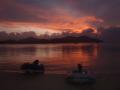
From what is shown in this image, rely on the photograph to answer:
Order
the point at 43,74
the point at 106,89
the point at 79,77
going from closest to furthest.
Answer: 1. the point at 106,89
2. the point at 79,77
3. the point at 43,74

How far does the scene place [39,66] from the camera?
50.4 m

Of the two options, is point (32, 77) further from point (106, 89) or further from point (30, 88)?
point (106, 89)

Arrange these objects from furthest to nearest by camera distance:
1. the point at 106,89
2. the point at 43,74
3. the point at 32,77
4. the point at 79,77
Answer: the point at 43,74, the point at 32,77, the point at 79,77, the point at 106,89

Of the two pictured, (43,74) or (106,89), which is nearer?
(106,89)

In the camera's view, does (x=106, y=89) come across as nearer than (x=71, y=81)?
Yes

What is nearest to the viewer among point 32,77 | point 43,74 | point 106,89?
point 106,89

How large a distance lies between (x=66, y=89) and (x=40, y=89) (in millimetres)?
3585

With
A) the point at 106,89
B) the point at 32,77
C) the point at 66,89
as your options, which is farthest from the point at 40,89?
the point at 32,77

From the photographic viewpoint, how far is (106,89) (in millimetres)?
33562

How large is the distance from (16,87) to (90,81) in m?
10.9

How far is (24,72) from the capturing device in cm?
5053

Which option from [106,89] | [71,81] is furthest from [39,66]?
[106,89]

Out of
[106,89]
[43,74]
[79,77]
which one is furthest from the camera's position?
[43,74]

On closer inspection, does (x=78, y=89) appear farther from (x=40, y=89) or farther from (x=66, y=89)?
(x=40, y=89)
